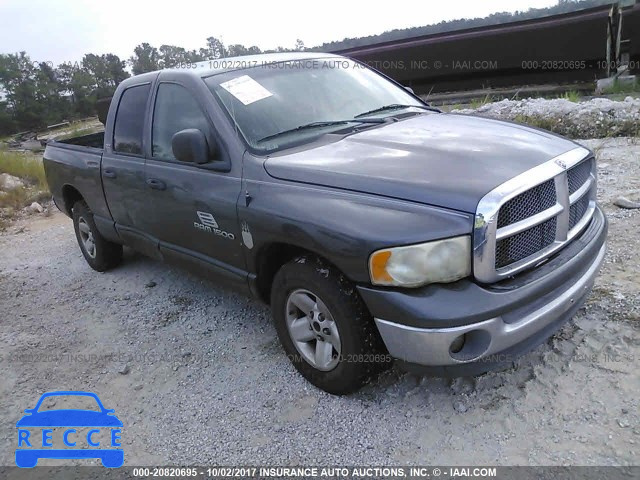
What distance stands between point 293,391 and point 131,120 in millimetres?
2591

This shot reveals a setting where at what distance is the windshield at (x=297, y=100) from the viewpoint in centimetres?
312

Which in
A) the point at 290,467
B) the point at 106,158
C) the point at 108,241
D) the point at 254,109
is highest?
the point at 254,109

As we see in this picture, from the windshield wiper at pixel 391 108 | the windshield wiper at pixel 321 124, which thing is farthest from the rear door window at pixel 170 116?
the windshield wiper at pixel 391 108

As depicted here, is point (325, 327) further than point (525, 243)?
Yes

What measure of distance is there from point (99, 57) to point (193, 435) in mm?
30480

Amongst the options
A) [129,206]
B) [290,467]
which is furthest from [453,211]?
[129,206]

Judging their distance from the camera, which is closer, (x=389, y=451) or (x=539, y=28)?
(x=389, y=451)

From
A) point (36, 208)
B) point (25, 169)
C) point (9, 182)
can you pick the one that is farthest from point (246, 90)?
point (25, 169)

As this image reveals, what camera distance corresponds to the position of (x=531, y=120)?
7.10 m

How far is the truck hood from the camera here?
2.30 meters

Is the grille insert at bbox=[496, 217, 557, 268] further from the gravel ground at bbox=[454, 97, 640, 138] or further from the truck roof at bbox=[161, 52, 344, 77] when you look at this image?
the gravel ground at bbox=[454, 97, 640, 138]

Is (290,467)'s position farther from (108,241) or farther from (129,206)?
(108,241)

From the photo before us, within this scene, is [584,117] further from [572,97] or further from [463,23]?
[463,23]

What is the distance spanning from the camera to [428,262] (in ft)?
7.21
